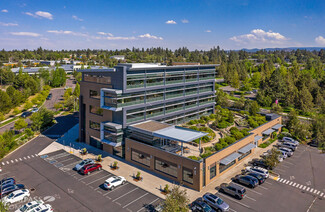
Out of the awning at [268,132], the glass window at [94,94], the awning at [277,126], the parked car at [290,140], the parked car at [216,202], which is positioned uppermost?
the glass window at [94,94]

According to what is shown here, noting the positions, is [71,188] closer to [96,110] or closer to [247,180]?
[96,110]

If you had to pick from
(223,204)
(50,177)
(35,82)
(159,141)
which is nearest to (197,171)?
(223,204)

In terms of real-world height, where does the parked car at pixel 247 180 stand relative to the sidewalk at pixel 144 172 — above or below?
above

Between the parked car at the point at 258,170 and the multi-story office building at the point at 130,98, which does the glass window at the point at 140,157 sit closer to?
the multi-story office building at the point at 130,98

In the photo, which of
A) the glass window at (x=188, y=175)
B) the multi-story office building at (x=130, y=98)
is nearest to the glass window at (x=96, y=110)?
the multi-story office building at (x=130, y=98)

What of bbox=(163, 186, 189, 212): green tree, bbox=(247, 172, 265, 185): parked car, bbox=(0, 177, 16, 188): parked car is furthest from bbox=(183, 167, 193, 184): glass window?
bbox=(0, 177, 16, 188): parked car

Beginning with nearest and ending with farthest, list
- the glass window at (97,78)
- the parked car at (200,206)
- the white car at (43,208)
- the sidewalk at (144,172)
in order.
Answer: the white car at (43,208) → the parked car at (200,206) → the sidewalk at (144,172) → the glass window at (97,78)
